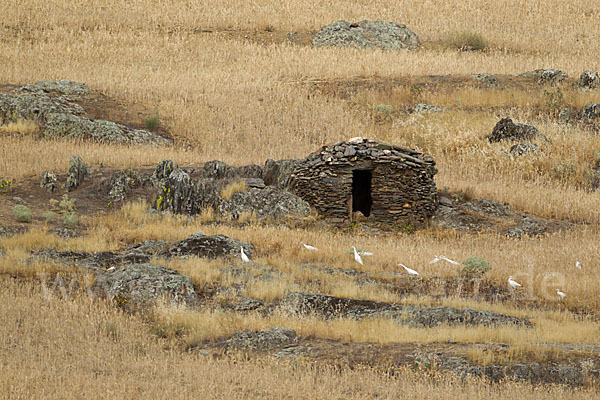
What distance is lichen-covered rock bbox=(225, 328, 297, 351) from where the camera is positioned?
9.89 metres

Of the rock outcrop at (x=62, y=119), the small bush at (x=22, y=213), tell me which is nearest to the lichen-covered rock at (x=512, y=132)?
the rock outcrop at (x=62, y=119)

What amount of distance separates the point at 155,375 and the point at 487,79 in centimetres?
2705

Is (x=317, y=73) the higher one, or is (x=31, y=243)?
(x=317, y=73)

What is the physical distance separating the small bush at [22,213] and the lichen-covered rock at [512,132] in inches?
645

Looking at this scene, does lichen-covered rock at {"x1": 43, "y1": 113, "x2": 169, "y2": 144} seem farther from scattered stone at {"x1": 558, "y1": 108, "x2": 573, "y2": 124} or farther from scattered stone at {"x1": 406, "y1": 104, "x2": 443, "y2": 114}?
scattered stone at {"x1": 558, "y1": 108, "x2": 573, "y2": 124}

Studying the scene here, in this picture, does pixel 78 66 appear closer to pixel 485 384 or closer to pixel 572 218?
pixel 572 218

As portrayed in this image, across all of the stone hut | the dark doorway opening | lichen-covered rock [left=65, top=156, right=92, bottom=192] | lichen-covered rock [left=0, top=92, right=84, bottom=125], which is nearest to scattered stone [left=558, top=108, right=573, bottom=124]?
the dark doorway opening

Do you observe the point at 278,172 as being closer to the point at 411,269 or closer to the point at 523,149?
the point at 411,269

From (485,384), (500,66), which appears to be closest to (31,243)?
(485,384)

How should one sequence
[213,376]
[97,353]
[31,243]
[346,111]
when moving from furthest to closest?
[346,111] < [31,243] < [97,353] < [213,376]

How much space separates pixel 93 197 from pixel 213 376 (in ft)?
38.7

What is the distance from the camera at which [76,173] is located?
1970 cm

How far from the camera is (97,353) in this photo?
30.0 ft

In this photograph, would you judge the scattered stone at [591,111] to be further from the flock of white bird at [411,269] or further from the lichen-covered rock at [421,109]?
the flock of white bird at [411,269]
